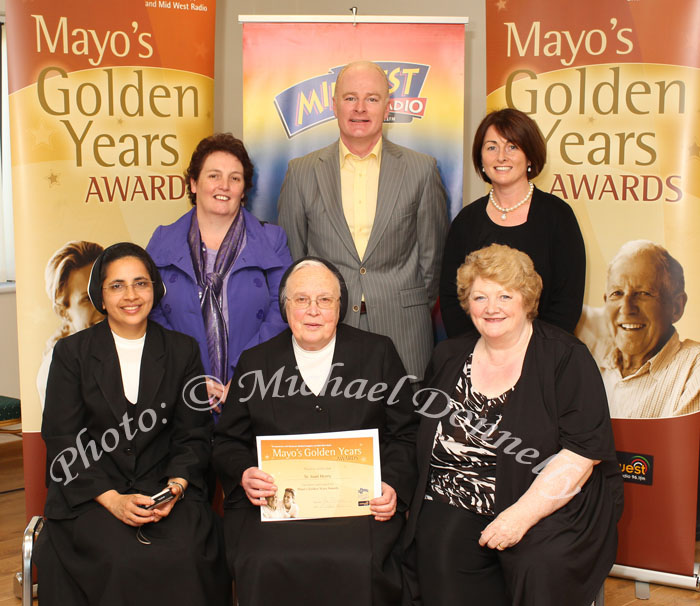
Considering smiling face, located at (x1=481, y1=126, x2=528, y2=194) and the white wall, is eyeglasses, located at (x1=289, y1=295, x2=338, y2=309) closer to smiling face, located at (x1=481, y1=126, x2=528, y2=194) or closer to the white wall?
smiling face, located at (x1=481, y1=126, x2=528, y2=194)

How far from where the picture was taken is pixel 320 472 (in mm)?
2369

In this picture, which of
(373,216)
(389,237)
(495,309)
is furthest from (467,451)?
(373,216)

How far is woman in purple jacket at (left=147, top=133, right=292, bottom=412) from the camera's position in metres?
2.94

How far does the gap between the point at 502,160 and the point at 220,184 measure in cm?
107

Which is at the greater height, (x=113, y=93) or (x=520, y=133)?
(x=113, y=93)

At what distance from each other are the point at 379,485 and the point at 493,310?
648mm

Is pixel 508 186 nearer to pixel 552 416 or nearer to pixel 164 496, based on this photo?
pixel 552 416

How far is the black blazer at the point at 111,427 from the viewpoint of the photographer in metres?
2.52

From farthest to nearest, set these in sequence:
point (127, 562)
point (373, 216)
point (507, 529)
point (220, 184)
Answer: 1. point (373, 216)
2. point (220, 184)
3. point (127, 562)
4. point (507, 529)

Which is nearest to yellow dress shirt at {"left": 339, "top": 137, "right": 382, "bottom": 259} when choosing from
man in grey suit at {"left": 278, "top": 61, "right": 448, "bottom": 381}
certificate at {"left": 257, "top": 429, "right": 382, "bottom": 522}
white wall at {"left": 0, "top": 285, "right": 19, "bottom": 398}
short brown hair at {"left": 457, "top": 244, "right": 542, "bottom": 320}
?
man in grey suit at {"left": 278, "top": 61, "right": 448, "bottom": 381}

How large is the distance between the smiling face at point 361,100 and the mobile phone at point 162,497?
1490 mm

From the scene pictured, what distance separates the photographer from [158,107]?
130 inches

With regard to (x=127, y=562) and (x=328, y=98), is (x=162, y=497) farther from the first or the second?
(x=328, y=98)

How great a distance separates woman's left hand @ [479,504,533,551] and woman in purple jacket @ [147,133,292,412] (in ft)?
3.58
